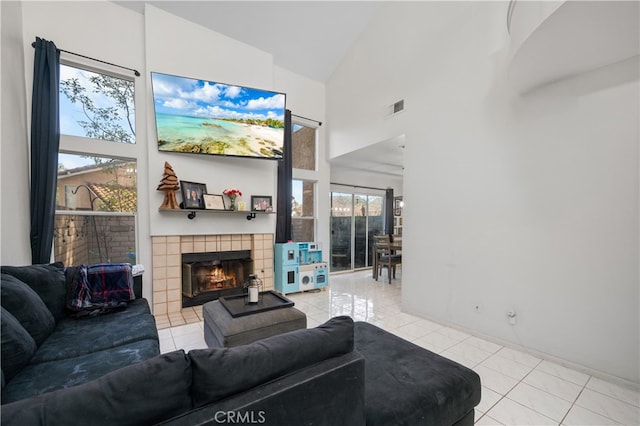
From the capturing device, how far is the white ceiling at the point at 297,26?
11.9 ft

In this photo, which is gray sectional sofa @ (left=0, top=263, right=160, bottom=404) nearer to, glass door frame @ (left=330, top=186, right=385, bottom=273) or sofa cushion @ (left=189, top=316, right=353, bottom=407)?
sofa cushion @ (left=189, top=316, right=353, bottom=407)

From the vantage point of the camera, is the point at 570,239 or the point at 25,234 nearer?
the point at 570,239

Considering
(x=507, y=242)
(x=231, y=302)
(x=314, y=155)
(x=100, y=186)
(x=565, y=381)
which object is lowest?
(x=565, y=381)

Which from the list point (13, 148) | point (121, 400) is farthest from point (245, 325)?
point (13, 148)

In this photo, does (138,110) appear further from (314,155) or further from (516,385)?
(516,385)

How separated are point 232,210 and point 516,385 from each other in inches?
147

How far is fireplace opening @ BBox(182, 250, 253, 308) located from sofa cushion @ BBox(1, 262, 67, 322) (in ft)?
5.45

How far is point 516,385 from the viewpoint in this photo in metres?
2.05

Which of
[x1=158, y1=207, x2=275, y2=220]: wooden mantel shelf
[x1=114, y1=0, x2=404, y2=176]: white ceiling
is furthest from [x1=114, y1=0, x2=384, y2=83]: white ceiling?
[x1=158, y1=207, x2=275, y2=220]: wooden mantel shelf

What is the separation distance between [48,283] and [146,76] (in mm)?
2803

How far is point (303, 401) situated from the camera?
35.5 inches

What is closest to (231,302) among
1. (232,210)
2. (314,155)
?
(232,210)

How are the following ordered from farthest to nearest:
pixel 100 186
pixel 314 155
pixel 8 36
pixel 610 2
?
pixel 314 155 < pixel 100 186 < pixel 8 36 < pixel 610 2

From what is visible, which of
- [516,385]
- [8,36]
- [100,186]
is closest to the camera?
[516,385]
